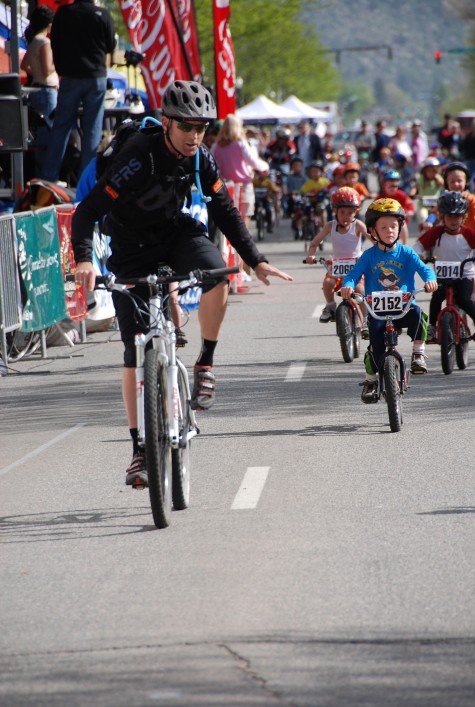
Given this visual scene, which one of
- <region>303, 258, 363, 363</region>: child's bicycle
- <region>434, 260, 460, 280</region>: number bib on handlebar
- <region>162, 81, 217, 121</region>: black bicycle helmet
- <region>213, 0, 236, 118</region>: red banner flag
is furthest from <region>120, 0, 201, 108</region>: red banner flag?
<region>162, 81, 217, 121</region>: black bicycle helmet

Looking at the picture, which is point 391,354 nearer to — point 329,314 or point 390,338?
point 390,338

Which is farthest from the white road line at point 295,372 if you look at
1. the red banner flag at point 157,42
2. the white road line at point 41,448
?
the red banner flag at point 157,42

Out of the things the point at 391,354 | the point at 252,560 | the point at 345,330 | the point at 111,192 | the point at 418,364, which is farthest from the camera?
the point at 345,330

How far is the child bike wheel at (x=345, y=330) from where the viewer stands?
531 inches

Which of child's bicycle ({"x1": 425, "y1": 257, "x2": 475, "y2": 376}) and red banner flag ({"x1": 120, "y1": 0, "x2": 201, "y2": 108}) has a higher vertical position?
red banner flag ({"x1": 120, "y1": 0, "x2": 201, "y2": 108})

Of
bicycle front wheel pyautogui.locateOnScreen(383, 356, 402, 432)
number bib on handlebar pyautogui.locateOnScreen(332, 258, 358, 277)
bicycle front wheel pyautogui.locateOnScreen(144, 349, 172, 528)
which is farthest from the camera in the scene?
number bib on handlebar pyautogui.locateOnScreen(332, 258, 358, 277)

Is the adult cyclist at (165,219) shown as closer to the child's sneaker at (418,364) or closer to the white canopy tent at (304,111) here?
the child's sneaker at (418,364)

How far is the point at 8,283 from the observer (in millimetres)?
14000

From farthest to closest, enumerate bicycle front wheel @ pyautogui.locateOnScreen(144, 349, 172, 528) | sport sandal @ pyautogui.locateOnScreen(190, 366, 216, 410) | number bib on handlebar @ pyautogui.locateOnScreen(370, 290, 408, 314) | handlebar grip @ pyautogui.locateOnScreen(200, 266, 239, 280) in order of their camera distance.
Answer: number bib on handlebar @ pyautogui.locateOnScreen(370, 290, 408, 314) → sport sandal @ pyautogui.locateOnScreen(190, 366, 216, 410) → handlebar grip @ pyautogui.locateOnScreen(200, 266, 239, 280) → bicycle front wheel @ pyautogui.locateOnScreen(144, 349, 172, 528)

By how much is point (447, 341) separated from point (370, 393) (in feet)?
7.67

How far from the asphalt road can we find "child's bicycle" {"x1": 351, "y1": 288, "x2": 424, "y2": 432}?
0.67ft

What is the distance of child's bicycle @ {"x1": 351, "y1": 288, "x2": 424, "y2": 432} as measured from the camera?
9969mm

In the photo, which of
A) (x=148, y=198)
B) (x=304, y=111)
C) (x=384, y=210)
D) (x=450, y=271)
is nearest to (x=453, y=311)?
(x=450, y=271)

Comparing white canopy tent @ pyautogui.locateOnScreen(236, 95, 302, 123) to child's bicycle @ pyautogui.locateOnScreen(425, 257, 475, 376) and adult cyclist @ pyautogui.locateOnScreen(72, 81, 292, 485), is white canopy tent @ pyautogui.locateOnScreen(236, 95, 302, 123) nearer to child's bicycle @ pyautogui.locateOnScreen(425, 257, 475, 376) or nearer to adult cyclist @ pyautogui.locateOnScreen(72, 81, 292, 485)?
child's bicycle @ pyautogui.locateOnScreen(425, 257, 475, 376)
